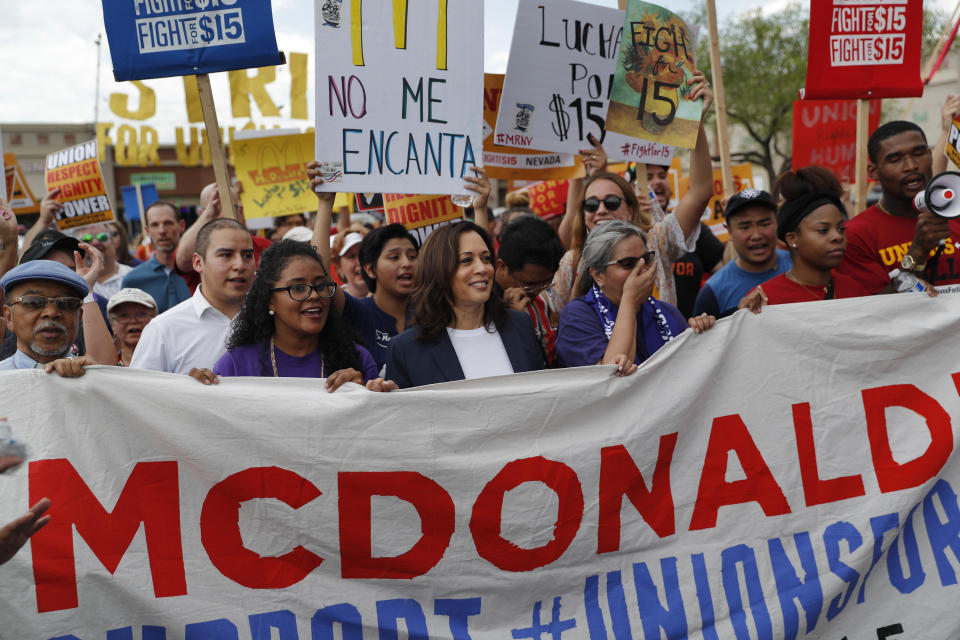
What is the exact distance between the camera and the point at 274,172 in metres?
7.30

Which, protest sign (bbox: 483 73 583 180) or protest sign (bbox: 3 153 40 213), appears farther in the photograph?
protest sign (bbox: 3 153 40 213)

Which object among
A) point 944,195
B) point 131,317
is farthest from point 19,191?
point 944,195

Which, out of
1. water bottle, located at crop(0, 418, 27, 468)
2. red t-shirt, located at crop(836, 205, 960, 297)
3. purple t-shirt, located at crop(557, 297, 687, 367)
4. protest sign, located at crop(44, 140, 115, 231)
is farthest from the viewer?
protest sign, located at crop(44, 140, 115, 231)

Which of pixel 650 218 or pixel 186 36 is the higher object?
pixel 186 36

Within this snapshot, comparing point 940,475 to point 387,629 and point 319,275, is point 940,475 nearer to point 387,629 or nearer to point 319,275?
point 387,629

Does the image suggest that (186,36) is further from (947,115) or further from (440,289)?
(947,115)

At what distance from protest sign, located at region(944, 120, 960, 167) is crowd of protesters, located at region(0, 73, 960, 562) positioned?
91mm

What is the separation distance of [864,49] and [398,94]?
2.67 metres

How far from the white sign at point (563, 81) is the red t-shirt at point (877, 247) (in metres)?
1.23

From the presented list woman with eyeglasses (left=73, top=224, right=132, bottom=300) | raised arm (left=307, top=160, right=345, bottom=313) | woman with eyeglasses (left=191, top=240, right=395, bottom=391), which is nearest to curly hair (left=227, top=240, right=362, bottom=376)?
woman with eyeglasses (left=191, top=240, right=395, bottom=391)

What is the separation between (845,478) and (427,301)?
65.9 inches

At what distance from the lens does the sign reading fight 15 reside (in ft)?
14.1

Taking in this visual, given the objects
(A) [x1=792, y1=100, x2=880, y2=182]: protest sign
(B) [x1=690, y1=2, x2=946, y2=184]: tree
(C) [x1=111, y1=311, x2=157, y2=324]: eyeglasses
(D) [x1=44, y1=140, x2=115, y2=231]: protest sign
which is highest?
(B) [x1=690, y1=2, x2=946, y2=184]: tree

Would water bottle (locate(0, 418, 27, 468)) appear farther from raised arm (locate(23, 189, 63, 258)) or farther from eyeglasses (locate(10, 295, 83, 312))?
raised arm (locate(23, 189, 63, 258))
